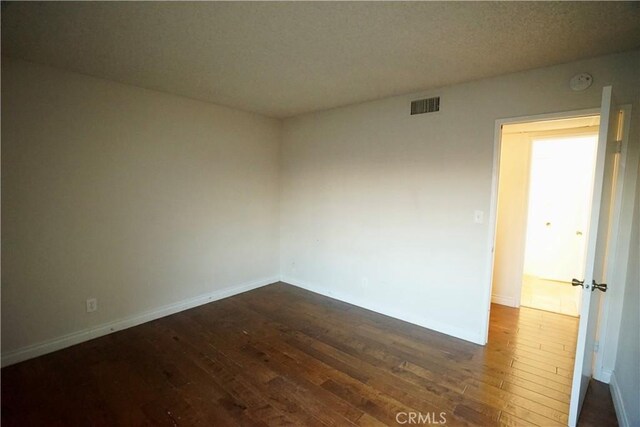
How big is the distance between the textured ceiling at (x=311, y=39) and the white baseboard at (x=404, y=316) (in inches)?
98.9

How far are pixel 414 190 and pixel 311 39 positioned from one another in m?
1.91

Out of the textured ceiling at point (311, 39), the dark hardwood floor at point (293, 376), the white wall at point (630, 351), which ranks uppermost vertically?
the textured ceiling at point (311, 39)

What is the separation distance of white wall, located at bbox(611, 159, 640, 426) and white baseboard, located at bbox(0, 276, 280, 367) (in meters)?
3.87

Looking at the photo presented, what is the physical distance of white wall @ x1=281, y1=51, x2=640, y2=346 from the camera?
262cm

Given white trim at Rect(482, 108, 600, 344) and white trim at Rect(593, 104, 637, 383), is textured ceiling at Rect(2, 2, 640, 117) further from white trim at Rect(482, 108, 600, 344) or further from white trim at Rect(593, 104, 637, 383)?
white trim at Rect(593, 104, 637, 383)

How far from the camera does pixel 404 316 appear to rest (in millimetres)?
3441

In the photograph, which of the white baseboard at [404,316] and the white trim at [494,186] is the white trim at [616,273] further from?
the white baseboard at [404,316]

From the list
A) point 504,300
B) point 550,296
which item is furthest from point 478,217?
point 550,296

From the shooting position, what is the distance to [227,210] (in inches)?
158

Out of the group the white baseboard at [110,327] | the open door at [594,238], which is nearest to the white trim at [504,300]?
the open door at [594,238]

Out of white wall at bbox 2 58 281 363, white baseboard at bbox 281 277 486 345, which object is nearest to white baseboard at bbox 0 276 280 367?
white wall at bbox 2 58 281 363

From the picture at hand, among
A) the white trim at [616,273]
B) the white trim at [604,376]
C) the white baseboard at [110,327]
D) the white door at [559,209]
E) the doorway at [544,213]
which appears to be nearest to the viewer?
the white trim at [616,273]

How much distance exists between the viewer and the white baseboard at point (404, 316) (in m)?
3.00

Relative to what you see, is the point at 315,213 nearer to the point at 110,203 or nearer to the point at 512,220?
the point at 110,203
